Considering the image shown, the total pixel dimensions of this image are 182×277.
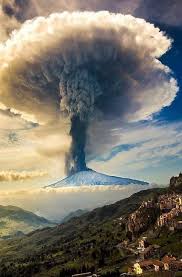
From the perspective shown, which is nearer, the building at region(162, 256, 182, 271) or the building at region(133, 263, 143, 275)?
the building at region(162, 256, 182, 271)

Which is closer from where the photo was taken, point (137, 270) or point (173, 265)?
point (173, 265)

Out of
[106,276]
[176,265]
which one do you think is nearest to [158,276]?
[176,265]

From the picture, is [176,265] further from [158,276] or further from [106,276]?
[106,276]

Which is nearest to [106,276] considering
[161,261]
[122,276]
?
[122,276]

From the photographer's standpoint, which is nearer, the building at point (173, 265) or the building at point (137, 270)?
the building at point (173, 265)

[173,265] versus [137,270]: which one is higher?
[173,265]

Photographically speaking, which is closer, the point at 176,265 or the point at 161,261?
the point at 176,265

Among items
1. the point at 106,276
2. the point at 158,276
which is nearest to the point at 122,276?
the point at 106,276

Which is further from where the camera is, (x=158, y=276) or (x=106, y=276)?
(x=106, y=276)

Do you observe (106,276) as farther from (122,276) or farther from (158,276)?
(158,276)
